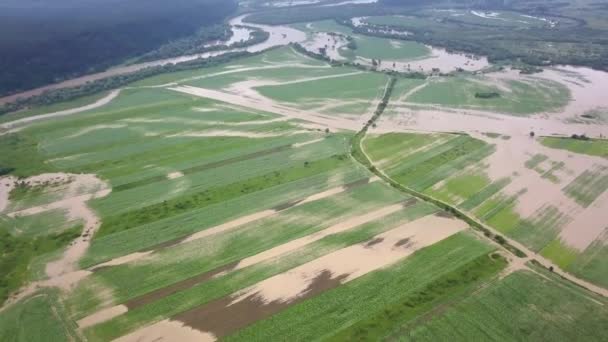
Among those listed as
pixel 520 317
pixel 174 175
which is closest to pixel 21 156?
pixel 174 175

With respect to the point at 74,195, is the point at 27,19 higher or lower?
higher

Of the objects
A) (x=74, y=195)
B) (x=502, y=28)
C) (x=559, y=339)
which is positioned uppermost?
(x=502, y=28)

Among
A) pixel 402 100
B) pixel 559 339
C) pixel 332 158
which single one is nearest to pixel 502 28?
pixel 402 100

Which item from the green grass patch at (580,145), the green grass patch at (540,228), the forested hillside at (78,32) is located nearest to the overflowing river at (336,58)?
the forested hillside at (78,32)

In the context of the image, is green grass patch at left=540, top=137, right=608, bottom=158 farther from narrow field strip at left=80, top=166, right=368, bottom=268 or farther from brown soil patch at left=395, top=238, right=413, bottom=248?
brown soil patch at left=395, top=238, right=413, bottom=248

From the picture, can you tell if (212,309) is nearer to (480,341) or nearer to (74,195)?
(480,341)

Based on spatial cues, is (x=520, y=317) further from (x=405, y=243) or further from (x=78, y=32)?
(x=78, y=32)

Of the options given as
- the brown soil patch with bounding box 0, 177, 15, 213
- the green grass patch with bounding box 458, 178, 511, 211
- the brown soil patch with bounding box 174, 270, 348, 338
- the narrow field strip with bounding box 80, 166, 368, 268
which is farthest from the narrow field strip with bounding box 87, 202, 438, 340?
the brown soil patch with bounding box 0, 177, 15, 213
